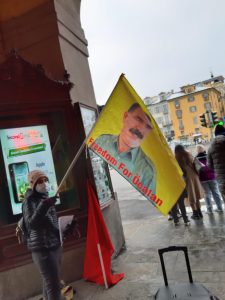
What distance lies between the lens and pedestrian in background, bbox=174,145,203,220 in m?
7.57

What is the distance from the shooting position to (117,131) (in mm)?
3691

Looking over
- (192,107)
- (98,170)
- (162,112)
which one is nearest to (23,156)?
(98,170)

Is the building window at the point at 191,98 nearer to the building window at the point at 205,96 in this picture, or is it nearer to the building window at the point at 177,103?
the building window at the point at 205,96

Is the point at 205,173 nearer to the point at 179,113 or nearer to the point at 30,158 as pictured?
the point at 30,158

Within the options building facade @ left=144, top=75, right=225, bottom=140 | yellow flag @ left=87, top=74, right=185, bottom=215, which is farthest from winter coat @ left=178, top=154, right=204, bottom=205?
building facade @ left=144, top=75, right=225, bottom=140

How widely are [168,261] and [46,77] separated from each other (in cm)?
350

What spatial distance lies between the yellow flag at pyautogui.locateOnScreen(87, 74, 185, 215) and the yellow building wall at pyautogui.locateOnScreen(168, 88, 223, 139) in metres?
79.3

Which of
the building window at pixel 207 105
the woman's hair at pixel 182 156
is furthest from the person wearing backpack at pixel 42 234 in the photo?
the building window at pixel 207 105

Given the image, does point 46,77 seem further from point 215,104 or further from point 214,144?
point 215,104

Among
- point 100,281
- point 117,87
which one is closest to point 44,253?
point 100,281

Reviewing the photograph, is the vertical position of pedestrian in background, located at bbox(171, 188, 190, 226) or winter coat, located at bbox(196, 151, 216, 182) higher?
winter coat, located at bbox(196, 151, 216, 182)

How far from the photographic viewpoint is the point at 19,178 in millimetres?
5043

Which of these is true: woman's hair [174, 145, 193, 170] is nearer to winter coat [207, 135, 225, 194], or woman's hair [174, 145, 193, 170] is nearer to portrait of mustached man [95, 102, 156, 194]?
winter coat [207, 135, 225, 194]

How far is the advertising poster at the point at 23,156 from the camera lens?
196 inches
